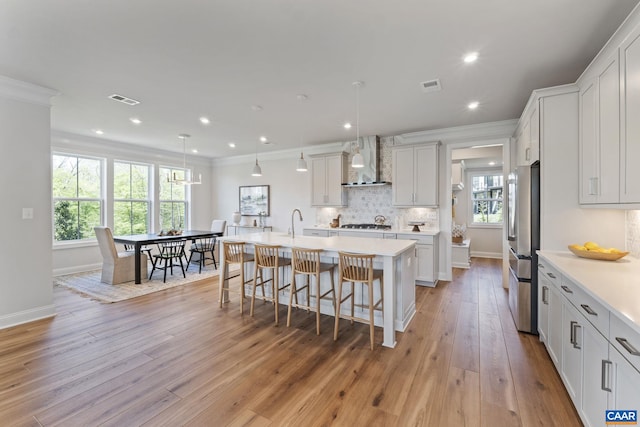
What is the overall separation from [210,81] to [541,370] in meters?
4.29

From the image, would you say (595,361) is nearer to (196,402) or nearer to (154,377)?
(196,402)

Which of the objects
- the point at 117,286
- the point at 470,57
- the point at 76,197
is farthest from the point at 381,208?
the point at 76,197

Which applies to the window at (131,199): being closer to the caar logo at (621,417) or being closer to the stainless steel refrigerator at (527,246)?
the stainless steel refrigerator at (527,246)

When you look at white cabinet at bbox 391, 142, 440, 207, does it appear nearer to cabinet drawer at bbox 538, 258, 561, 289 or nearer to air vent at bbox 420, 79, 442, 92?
air vent at bbox 420, 79, 442, 92

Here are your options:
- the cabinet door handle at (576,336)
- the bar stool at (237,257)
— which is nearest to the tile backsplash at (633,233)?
the cabinet door handle at (576,336)

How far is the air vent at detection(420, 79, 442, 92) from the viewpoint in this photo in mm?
3163

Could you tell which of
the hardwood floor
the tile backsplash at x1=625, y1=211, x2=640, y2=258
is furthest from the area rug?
the tile backsplash at x1=625, y1=211, x2=640, y2=258

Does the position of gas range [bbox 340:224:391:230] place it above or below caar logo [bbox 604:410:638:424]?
above

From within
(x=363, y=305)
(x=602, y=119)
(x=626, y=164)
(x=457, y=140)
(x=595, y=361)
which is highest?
(x=457, y=140)

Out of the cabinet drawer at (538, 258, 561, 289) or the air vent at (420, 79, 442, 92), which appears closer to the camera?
the cabinet drawer at (538, 258, 561, 289)

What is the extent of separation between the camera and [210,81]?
10.5ft

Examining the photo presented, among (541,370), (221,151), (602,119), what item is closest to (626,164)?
(602,119)

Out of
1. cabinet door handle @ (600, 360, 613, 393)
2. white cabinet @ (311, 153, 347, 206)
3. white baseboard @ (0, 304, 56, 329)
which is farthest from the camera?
white cabinet @ (311, 153, 347, 206)

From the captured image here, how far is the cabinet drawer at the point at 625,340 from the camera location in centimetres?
119
